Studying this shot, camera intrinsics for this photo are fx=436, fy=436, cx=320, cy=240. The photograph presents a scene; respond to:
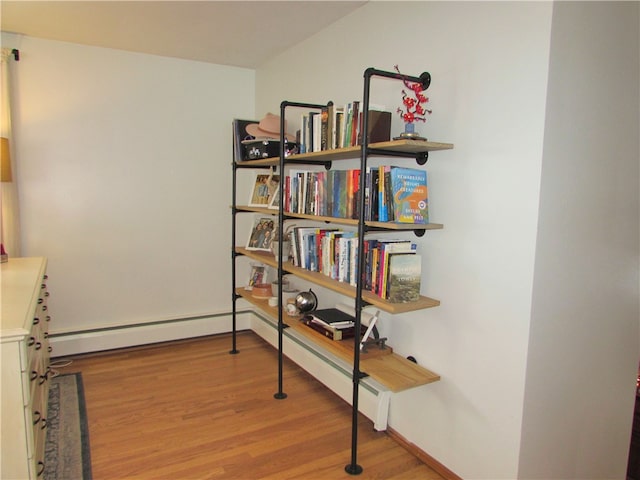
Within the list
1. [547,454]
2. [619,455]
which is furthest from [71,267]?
[619,455]

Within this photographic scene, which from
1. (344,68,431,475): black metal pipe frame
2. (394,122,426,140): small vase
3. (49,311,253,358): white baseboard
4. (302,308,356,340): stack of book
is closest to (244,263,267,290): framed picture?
(49,311,253,358): white baseboard

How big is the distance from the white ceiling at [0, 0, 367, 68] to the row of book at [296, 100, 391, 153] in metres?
0.69

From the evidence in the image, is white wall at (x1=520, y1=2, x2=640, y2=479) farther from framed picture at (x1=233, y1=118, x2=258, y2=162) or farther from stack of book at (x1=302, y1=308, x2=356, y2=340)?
framed picture at (x1=233, y1=118, x2=258, y2=162)

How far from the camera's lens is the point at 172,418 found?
2604 millimetres

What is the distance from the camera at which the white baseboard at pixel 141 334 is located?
347cm

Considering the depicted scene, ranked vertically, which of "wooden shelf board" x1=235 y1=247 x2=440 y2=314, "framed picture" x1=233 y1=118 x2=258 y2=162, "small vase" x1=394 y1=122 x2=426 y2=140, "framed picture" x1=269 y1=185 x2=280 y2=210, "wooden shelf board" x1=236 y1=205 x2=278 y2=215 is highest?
"framed picture" x1=233 y1=118 x2=258 y2=162

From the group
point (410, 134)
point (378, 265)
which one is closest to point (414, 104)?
point (410, 134)

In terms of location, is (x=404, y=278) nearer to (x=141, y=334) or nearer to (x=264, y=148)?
(x=264, y=148)

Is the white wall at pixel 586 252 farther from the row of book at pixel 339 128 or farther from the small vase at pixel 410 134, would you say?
the row of book at pixel 339 128

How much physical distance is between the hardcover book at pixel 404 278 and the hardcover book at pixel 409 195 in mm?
179

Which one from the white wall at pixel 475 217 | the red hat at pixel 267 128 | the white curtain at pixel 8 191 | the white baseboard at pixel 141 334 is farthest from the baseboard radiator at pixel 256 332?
the red hat at pixel 267 128

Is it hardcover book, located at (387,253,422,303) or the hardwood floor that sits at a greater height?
hardcover book, located at (387,253,422,303)

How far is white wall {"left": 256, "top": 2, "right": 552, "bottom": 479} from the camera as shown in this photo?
1702 mm

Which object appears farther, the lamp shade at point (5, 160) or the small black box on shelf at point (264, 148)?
the small black box on shelf at point (264, 148)
